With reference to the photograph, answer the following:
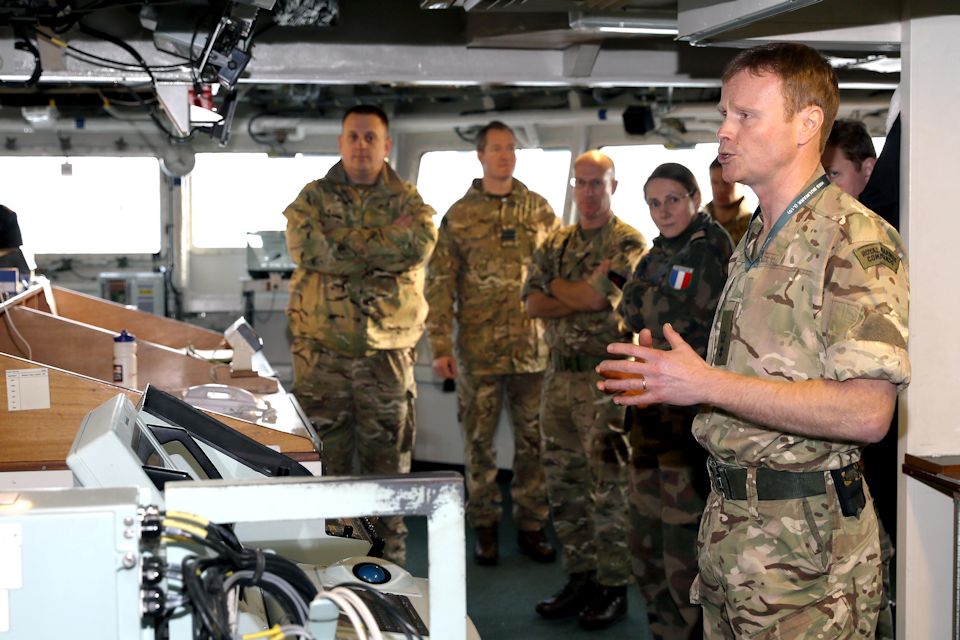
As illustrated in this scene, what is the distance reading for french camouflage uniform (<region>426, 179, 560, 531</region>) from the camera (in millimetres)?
5004

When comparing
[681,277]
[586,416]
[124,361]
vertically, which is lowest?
[586,416]

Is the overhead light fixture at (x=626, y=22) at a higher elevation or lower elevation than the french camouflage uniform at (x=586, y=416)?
higher

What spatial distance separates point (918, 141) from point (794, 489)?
125 centimetres

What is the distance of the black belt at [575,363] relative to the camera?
13.8 ft

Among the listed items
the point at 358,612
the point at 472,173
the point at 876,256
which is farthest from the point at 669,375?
the point at 472,173

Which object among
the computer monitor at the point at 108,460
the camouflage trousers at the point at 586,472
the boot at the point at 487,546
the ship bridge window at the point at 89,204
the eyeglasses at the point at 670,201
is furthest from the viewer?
the ship bridge window at the point at 89,204

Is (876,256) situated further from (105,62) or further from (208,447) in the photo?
(105,62)

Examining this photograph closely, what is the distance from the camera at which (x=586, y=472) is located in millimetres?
4332

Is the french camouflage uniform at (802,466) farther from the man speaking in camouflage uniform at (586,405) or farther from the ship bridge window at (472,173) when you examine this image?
the ship bridge window at (472,173)

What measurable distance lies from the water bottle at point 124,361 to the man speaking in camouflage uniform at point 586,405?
5.30ft

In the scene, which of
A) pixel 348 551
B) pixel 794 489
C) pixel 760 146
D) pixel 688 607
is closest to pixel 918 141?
pixel 760 146

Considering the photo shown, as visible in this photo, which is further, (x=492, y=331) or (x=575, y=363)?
(x=492, y=331)

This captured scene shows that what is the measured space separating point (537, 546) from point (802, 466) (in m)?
3.14

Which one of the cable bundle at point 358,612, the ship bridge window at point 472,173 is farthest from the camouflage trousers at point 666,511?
the ship bridge window at point 472,173
